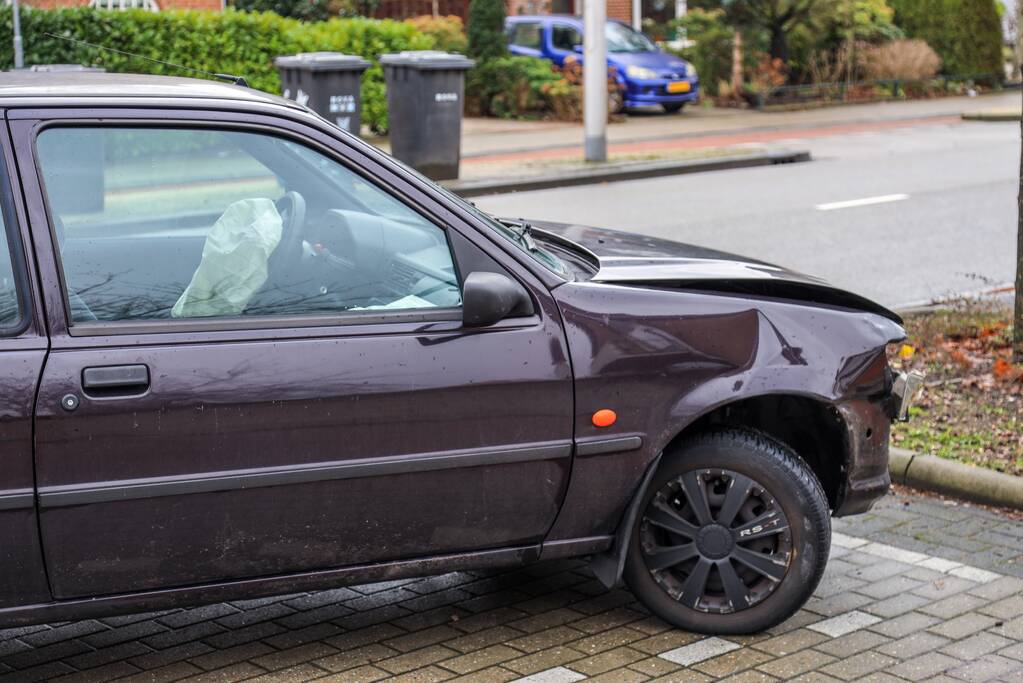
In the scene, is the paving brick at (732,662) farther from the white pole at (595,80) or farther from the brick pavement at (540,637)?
the white pole at (595,80)

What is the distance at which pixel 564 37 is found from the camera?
26375mm

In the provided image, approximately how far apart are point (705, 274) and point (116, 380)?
1.79 meters

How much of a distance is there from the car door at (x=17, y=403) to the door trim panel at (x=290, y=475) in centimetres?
5

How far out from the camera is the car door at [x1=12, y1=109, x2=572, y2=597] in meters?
3.72

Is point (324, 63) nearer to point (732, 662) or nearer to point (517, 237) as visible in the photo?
point (517, 237)

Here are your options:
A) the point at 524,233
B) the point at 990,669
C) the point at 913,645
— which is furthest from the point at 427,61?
the point at 990,669

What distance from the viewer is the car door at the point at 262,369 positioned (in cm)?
372

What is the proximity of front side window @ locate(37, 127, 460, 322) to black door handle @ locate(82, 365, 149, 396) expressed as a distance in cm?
17

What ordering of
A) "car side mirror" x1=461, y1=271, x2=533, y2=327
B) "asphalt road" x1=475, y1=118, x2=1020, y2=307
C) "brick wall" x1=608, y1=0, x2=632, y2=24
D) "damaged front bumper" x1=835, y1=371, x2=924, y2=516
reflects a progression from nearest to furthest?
"car side mirror" x1=461, y1=271, x2=533, y2=327 → "damaged front bumper" x1=835, y1=371, x2=924, y2=516 → "asphalt road" x1=475, y1=118, x2=1020, y2=307 → "brick wall" x1=608, y1=0, x2=632, y2=24

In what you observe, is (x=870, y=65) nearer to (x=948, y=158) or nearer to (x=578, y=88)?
(x=578, y=88)

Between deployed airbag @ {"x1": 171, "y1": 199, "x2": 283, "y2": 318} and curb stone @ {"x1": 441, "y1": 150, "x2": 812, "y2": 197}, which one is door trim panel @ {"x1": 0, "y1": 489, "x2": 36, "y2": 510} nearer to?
deployed airbag @ {"x1": 171, "y1": 199, "x2": 283, "y2": 318}

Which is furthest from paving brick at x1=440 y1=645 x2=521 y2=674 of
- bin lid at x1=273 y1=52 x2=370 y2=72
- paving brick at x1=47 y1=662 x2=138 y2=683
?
bin lid at x1=273 y1=52 x2=370 y2=72

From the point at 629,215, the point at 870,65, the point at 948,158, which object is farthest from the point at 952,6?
the point at 629,215

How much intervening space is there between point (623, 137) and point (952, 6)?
1300 centimetres
